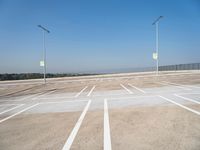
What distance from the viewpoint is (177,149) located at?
→ 117 inches

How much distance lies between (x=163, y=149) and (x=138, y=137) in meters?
0.65

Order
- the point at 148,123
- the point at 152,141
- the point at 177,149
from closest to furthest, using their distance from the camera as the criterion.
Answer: the point at 177,149, the point at 152,141, the point at 148,123

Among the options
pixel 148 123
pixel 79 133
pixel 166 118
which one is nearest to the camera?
pixel 79 133

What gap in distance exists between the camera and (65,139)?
12.0ft

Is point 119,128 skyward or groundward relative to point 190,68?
groundward

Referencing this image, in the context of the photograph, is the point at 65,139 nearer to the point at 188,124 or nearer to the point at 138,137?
the point at 138,137

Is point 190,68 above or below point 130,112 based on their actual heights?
above

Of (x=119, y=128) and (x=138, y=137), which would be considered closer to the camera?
(x=138, y=137)

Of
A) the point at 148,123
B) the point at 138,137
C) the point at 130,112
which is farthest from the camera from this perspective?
the point at 130,112

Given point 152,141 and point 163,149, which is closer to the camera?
point 163,149

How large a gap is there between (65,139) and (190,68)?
41.1m

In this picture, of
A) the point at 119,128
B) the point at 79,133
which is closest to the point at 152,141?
the point at 119,128

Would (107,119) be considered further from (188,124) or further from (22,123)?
(22,123)

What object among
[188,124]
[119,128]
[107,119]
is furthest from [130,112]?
[188,124]
